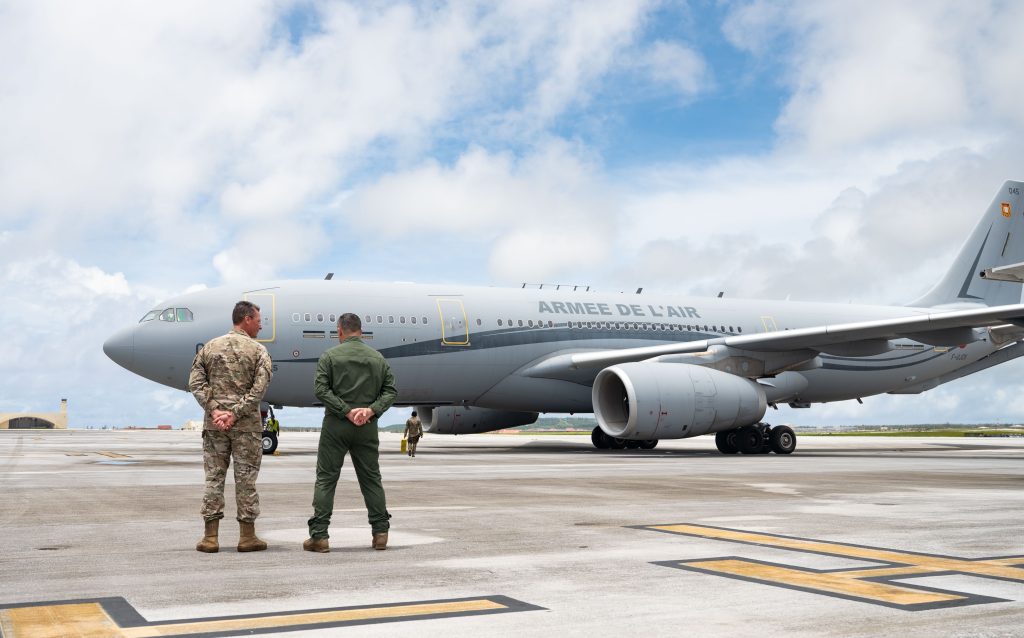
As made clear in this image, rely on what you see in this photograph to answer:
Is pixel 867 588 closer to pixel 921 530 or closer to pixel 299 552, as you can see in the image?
pixel 921 530

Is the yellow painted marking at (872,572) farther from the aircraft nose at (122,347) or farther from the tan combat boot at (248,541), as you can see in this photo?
the aircraft nose at (122,347)

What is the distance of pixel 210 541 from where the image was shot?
21.1 feet

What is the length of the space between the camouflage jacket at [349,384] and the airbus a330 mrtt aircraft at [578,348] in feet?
43.7

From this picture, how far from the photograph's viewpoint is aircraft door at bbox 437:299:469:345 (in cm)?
2228

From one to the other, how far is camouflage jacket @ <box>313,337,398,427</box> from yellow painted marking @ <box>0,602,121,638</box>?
97.5 inches

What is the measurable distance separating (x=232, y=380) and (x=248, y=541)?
1.19 meters

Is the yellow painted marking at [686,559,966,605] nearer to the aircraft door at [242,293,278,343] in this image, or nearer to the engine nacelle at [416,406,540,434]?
the aircraft door at [242,293,278,343]

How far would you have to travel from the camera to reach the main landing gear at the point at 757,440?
22344 mm

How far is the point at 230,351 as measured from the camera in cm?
707

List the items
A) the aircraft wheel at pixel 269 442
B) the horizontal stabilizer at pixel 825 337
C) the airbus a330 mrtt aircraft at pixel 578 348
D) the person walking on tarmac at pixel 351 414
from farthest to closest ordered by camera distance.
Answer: the aircraft wheel at pixel 269 442
the airbus a330 mrtt aircraft at pixel 578 348
the horizontal stabilizer at pixel 825 337
the person walking on tarmac at pixel 351 414

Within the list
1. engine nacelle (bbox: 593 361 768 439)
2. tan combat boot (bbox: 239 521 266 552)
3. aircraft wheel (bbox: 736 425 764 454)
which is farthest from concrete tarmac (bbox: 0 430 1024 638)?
aircraft wheel (bbox: 736 425 764 454)

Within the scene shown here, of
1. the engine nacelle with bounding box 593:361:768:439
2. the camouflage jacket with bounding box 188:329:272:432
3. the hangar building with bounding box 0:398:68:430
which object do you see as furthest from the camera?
the hangar building with bounding box 0:398:68:430

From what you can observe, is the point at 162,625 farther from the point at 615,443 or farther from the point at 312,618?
the point at 615,443

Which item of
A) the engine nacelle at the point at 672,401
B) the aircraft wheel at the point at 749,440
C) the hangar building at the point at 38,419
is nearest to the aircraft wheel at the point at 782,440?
the aircraft wheel at the point at 749,440
